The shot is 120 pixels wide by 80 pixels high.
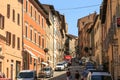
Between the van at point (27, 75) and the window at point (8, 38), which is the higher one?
the window at point (8, 38)

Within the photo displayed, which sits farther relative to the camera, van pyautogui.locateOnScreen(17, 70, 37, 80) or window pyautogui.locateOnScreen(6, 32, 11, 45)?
window pyautogui.locateOnScreen(6, 32, 11, 45)

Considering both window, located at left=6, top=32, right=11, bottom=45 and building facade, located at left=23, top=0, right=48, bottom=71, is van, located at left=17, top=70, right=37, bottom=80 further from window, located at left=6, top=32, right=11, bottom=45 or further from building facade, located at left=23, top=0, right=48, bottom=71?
building facade, located at left=23, top=0, right=48, bottom=71

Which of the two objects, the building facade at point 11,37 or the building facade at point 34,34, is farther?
the building facade at point 34,34

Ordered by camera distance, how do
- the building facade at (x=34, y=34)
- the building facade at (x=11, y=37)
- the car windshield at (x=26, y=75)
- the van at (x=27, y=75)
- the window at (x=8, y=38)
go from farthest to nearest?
the building facade at (x=34, y=34) < the window at (x=8, y=38) < the building facade at (x=11, y=37) < the car windshield at (x=26, y=75) < the van at (x=27, y=75)

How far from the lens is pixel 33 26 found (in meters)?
66.5

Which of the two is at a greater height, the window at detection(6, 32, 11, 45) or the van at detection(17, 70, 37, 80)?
the window at detection(6, 32, 11, 45)

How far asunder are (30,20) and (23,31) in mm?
6652

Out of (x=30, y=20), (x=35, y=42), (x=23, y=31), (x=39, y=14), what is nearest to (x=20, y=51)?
(x=23, y=31)

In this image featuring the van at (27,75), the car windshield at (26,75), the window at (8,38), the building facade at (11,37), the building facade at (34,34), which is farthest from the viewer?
the building facade at (34,34)

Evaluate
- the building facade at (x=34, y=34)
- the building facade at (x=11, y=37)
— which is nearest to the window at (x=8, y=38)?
the building facade at (x=11, y=37)

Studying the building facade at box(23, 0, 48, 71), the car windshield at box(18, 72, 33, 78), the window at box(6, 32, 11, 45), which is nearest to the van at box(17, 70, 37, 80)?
the car windshield at box(18, 72, 33, 78)

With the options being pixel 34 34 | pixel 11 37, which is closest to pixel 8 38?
pixel 11 37

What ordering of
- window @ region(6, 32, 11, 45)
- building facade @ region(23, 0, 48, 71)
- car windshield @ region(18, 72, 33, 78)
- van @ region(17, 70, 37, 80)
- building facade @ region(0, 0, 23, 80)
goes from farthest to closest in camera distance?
building facade @ region(23, 0, 48, 71), window @ region(6, 32, 11, 45), building facade @ region(0, 0, 23, 80), car windshield @ region(18, 72, 33, 78), van @ region(17, 70, 37, 80)

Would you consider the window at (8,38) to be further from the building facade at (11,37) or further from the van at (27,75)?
the van at (27,75)
